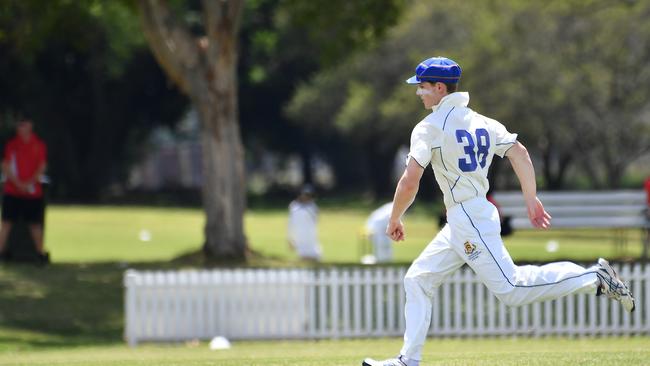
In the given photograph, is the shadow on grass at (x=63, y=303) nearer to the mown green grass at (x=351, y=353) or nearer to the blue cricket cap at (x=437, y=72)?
the mown green grass at (x=351, y=353)

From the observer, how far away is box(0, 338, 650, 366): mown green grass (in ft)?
31.1

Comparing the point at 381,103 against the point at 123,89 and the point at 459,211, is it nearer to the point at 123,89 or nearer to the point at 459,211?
the point at 123,89

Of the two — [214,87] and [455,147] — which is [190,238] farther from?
[455,147]

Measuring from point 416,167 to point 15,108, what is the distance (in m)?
43.3

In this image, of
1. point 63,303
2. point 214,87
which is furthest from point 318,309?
point 214,87

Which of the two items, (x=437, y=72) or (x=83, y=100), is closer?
(x=437, y=72)

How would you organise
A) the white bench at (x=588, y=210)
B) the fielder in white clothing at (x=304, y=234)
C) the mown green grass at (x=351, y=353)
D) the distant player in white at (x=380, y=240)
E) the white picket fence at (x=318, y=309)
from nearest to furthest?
the mown green grass at (x=351, y=353)
the white picket fence at (x=318, y=309)
the white bench at (x=588, y=210)
the fielder in white clothing at (x=304, y=234)
the distant player in white at (x=380, y=240)

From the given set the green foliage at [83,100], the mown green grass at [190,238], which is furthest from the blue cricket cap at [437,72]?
the green foliage at [83,100]

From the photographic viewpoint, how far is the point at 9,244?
19453mm

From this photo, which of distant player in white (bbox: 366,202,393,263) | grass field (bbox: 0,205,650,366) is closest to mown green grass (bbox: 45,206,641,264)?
grass field (bbox: 0,205,650,366)

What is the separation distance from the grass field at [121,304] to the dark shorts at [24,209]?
0.72 metres

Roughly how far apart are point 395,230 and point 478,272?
59 centimetres

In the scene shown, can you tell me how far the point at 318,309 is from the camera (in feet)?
50.9

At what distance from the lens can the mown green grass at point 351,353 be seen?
9477mm
